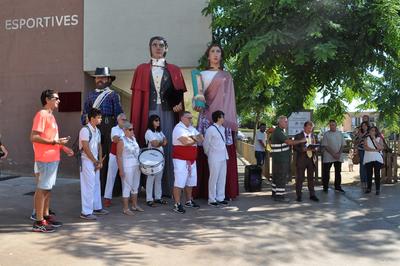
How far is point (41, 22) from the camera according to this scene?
1067 centimetres

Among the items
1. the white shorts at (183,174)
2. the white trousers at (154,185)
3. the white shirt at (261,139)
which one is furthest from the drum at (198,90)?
the white shirt at (261,139)

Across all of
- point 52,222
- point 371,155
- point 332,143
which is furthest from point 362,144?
point 52,222

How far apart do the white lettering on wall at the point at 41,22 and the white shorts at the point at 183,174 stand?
4888 millimetres

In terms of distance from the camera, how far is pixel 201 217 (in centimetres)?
694

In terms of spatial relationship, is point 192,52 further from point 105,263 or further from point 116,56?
point 105,263

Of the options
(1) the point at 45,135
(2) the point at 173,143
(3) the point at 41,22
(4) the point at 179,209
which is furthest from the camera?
(3) the point at 41,22

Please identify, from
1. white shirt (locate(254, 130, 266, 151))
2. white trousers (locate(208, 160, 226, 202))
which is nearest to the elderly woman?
white shirt (locate(254, 130, 266, 151))

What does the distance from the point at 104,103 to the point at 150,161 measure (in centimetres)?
175

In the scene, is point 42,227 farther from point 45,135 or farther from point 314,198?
point 314,198

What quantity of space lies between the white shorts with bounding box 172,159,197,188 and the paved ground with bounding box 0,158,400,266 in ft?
1.52

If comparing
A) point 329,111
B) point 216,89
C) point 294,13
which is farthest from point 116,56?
point 329,111

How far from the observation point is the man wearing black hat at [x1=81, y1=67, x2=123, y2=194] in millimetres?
8289

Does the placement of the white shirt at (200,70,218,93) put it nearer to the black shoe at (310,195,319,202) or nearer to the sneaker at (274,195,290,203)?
the sneaker at (274,195,290,203)

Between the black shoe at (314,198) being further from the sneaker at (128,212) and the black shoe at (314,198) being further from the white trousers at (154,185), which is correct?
the sneaker at (128,212)
